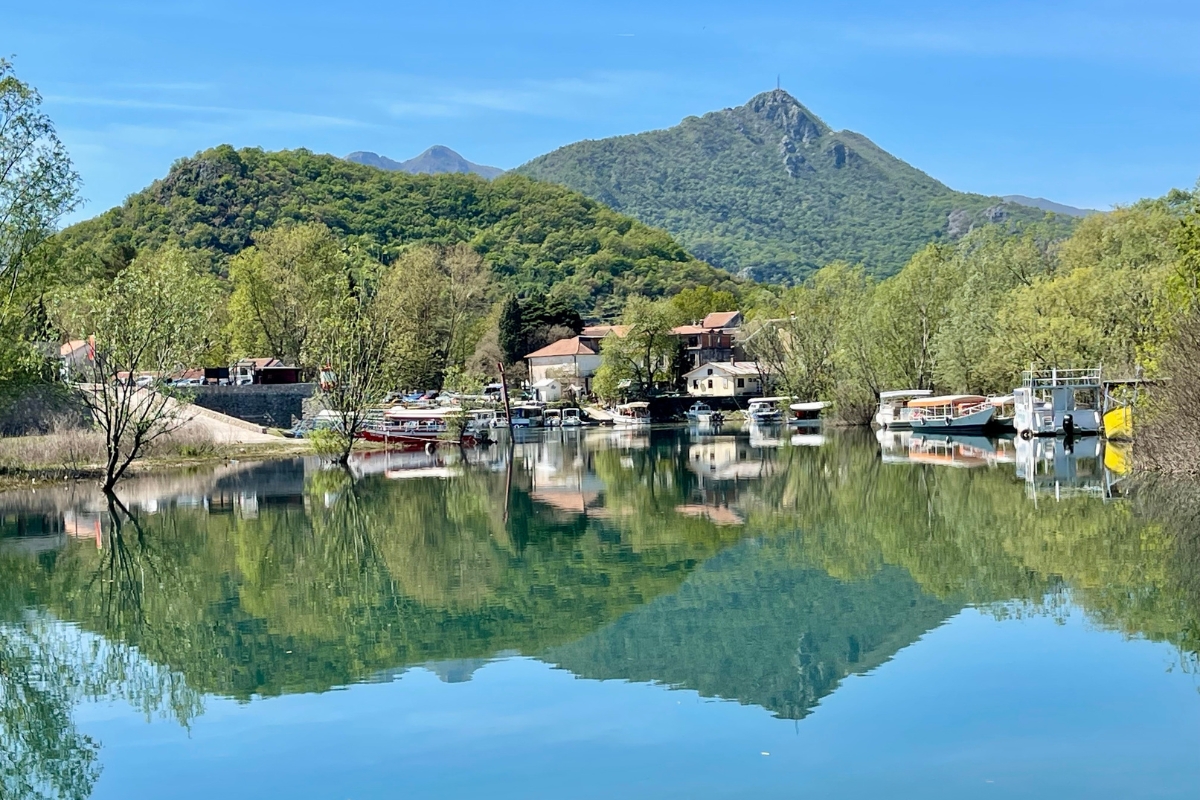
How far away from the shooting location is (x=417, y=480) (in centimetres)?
4109

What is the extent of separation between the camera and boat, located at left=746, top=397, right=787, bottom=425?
85.1 metres

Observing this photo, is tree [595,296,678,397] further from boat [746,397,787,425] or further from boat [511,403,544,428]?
boat [746,397,787,425]

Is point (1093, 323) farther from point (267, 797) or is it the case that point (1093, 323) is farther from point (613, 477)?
point (267, 797)

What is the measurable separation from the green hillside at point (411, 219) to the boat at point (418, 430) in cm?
6119

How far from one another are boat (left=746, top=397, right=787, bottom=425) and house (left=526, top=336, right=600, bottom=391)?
62.8ft

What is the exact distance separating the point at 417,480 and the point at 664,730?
99.6 ft

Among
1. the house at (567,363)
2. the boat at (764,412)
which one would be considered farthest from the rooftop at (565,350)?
the boat at (764,412)

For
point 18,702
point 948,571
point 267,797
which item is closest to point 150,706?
point 18,702

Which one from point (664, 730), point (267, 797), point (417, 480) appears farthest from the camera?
point (417, 480)

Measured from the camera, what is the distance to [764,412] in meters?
85.6

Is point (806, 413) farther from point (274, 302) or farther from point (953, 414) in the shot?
point (274, 302)

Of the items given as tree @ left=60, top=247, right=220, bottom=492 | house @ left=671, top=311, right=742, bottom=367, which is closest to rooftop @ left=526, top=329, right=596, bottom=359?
house @ left=671, top=311, right=742, bottom=367

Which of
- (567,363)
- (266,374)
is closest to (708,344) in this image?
(567,363)

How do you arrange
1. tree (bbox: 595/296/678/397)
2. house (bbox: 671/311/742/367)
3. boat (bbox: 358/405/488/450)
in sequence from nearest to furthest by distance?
boat (bbox: 358/405/488/450), tree (bbox: 595/296/678/397), house (bbox: 671/311/742/367)
